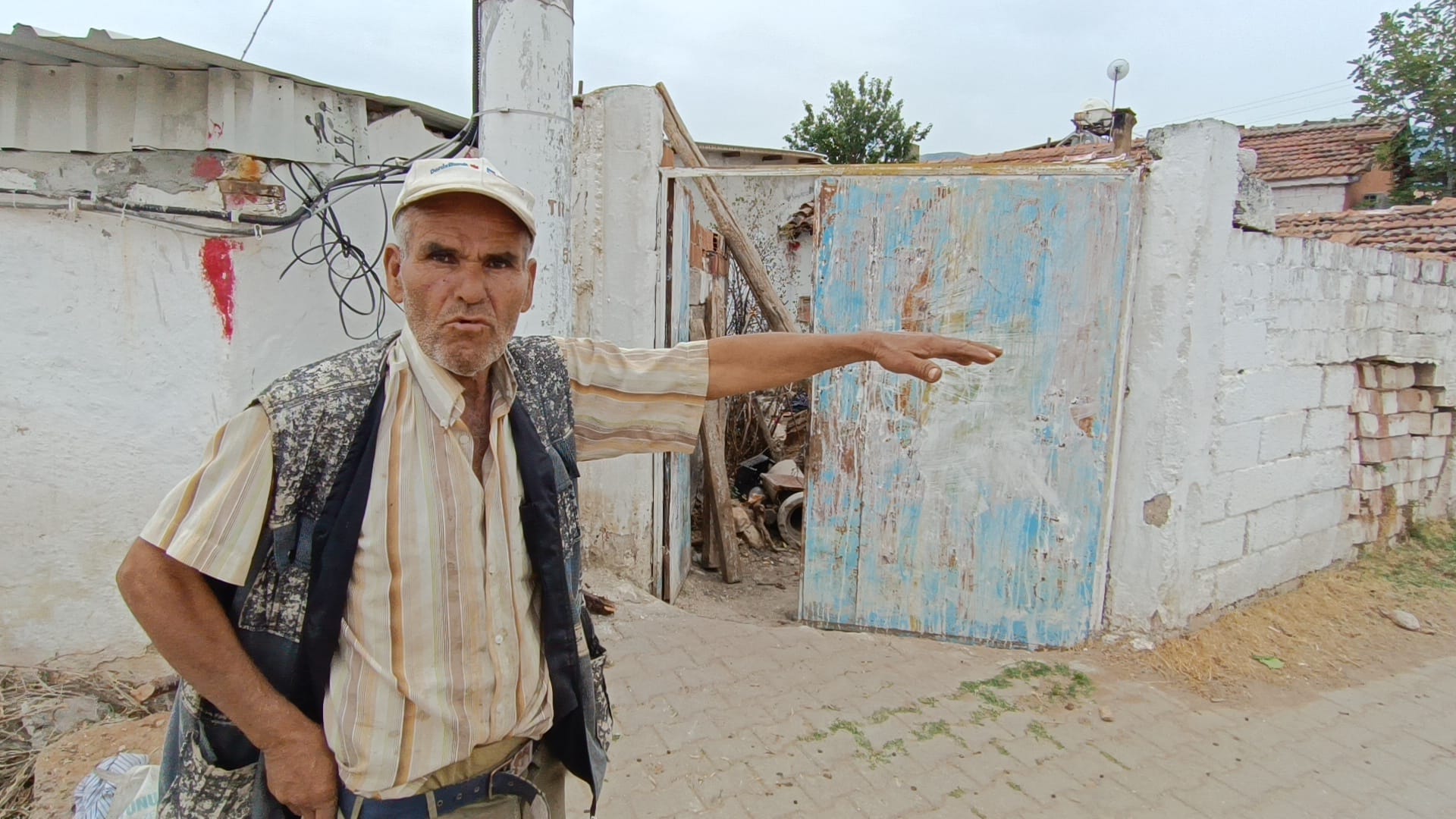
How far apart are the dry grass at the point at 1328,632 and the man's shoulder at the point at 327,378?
405cm

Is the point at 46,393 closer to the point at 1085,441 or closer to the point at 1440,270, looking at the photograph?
the point at 1085,441

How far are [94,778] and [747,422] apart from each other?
549 centimetres

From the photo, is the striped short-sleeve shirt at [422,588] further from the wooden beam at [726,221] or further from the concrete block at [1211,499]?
the concrete block at [1211,499]

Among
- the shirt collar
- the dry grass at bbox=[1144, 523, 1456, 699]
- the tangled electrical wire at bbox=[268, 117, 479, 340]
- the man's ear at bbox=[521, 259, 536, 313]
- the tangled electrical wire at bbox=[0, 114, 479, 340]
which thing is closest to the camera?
the shirt collar

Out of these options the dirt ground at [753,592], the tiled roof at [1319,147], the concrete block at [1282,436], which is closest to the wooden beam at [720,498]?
the dirt ground at [753,592]

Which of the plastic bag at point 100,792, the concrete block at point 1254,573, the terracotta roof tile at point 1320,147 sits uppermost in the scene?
the terracotta roof tile at point 1320,147

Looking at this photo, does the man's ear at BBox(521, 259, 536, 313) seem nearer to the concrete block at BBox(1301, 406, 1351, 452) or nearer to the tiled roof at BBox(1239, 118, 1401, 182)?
the concrete block at BBox(1301, 406, 1351, 452)

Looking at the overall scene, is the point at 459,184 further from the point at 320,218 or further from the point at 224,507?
the point at 320,218

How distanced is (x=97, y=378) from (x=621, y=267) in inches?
99.1

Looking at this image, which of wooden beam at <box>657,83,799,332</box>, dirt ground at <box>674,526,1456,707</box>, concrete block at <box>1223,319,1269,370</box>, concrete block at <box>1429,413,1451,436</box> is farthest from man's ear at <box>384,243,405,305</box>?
concrete block at <box>1429,413,1451,436</box>

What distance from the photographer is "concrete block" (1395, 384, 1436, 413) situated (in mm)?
5746

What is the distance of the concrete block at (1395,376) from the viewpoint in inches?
217

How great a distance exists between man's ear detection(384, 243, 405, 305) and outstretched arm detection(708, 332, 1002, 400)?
631mm

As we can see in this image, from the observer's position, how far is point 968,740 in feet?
11.2
